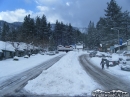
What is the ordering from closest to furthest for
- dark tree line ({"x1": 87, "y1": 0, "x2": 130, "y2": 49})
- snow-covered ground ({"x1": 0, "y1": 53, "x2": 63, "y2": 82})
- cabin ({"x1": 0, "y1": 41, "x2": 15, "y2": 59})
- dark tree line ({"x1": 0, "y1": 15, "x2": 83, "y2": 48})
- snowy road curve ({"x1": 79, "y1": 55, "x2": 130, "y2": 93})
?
snowy road curve ({"x1": 79, "y1": 55, "x2": 130, "y2": 93})
snow-covered ground ({"x1": 0, "y1": 53, "x2": 63, "y2": 82})
cabin ({"x1": 0, "y1": 41, "x2": 15, "y2": 59})
dark tree line ({"x1": 87, "y1": 0, "x2": 130, "y2": 49})
dark tree line ({"x1": 0, "y1": 15, "x2": 83, "y2": 48})

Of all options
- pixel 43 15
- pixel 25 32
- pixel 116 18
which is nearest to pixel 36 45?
pixel 25 32

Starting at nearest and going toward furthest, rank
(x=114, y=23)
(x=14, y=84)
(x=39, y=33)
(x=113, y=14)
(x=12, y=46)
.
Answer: (x=14, y=84)
(x=12, y=46)
(x=114, y=23)
(x=113, y=14)
(x=39, y=33)

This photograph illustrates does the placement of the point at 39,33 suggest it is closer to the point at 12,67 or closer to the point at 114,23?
the point at 114,23

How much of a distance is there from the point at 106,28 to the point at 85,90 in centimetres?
5689

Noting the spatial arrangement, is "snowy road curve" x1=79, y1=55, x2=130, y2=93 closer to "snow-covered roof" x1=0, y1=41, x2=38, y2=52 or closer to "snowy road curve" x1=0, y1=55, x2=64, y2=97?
"snowy road curve" x1=0, y1=55, x2=64, y2=97

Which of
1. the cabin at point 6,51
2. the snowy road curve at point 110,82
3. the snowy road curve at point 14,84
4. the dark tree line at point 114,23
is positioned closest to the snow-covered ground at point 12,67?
the snowy road curve at point 14,84

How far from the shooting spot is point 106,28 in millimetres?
66438

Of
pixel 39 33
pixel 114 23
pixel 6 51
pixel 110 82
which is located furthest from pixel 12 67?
pixel 39 33

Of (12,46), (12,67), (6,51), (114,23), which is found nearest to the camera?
(12,67)

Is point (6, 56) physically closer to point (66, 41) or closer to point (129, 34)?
point (129, 34)

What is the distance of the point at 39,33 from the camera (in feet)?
314

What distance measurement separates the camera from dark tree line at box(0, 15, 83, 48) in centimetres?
7944

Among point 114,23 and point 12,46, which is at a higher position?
point 114,23

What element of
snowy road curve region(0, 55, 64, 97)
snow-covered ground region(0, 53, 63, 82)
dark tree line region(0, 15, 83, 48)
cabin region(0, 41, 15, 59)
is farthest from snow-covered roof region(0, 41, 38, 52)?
snowy road curve region(0, 55, 64, 97)
